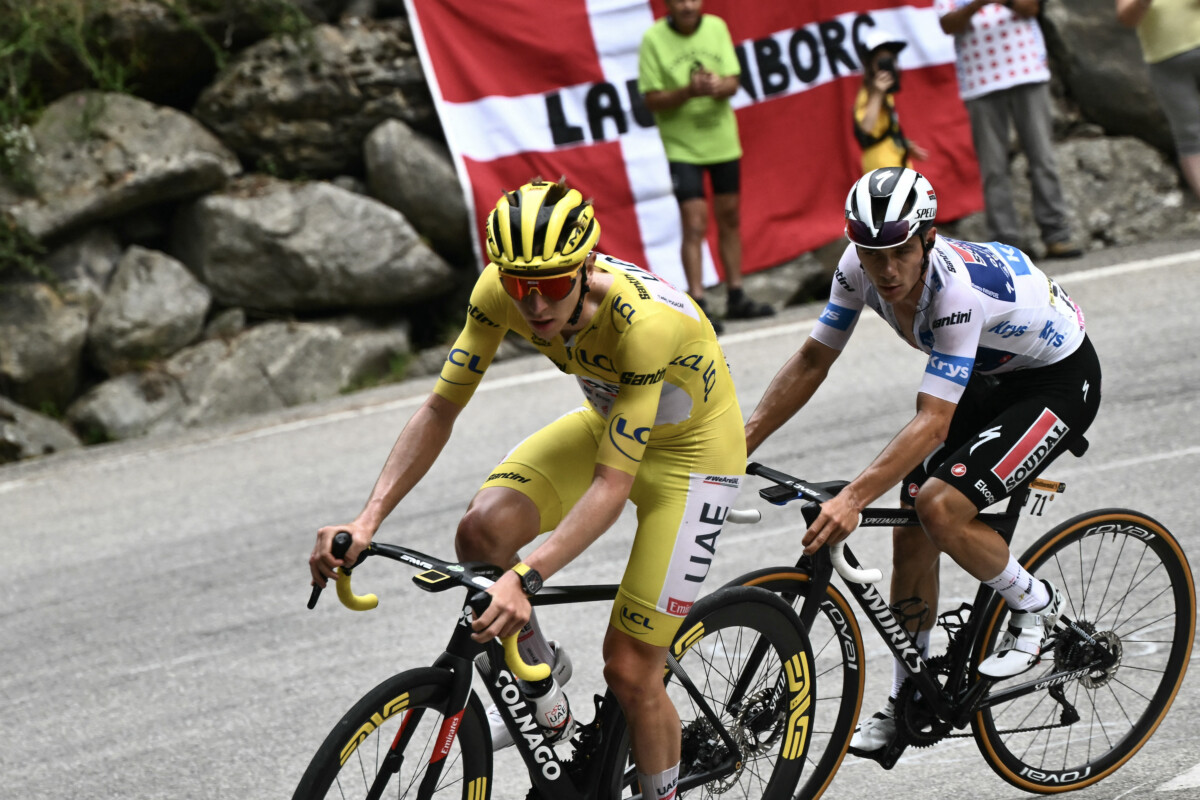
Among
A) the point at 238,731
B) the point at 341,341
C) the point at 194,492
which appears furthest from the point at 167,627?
the point at 341,341

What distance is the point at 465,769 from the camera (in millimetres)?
3516

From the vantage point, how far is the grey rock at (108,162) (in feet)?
35.3

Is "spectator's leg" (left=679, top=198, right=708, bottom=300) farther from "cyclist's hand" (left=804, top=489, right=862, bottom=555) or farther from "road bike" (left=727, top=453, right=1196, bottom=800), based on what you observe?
"cyclist's hand" (left=804, top=489, right=862, bottom=555)

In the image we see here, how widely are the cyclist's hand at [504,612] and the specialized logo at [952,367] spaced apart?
4.70 feet

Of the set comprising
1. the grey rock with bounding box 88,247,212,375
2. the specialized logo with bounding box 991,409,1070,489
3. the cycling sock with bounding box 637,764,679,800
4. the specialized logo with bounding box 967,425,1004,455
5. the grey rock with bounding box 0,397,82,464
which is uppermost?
the specialized logo with bounding box 967,425,1004,455

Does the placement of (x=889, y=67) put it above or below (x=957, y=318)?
below

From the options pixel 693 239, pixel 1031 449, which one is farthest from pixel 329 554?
pixel 693 239

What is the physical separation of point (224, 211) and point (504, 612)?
8.93m

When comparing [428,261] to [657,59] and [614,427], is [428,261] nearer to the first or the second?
[657,59]

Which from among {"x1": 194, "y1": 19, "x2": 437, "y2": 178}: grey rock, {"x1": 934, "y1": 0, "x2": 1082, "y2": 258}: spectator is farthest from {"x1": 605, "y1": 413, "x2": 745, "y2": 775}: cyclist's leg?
{"x1": 194, "y1": 19, "x2": 437, "y2": 178}: grey rock

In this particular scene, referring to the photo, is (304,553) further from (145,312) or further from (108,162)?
(108,162)

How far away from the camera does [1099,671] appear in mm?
4402

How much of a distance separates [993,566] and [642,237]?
25.2 ft

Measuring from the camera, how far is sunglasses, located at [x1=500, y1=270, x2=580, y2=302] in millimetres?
3428
